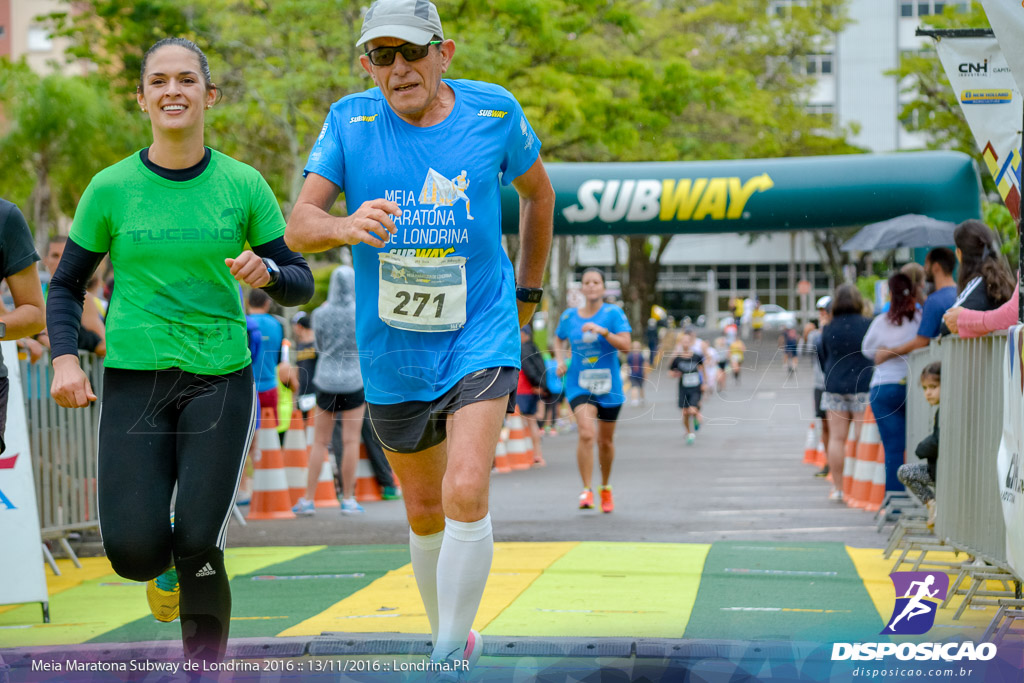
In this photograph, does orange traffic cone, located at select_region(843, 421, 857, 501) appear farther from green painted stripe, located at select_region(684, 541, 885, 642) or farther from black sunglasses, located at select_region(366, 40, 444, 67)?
black sunglasses, located at select_region(366, 40, 444, 67)

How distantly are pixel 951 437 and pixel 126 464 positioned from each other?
14.3 ft

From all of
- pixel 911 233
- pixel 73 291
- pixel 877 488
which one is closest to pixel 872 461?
pixel 877 488

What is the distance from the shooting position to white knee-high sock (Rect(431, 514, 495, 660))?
3.72 metres

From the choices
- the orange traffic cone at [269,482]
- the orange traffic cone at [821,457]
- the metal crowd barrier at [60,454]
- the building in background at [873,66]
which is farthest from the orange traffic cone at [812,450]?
the building in background at [873,66]

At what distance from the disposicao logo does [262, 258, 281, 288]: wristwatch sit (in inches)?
112

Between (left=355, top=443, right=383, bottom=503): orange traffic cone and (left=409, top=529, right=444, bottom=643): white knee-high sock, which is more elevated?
(left=409, top=529, right=444, bottom=643): white knee-high sock

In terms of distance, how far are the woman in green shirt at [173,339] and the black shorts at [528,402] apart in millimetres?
14289

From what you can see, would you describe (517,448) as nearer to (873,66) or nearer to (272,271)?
(272,271)

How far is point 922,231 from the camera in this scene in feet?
31.8

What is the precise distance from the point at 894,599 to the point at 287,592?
10.3 ft

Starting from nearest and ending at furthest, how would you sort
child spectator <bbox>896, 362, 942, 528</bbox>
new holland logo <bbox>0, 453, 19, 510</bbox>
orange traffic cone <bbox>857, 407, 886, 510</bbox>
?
new holland logo <bbox>0, 453, 19, 510</bbox>, child spectator <bbox>896, 362, 942, 528</bbox>, orange traffic cone <bbox>857, 407, 886, 510</bbox>

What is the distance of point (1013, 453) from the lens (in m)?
4.70

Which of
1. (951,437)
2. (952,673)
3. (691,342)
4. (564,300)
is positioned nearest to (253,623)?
(952,673)

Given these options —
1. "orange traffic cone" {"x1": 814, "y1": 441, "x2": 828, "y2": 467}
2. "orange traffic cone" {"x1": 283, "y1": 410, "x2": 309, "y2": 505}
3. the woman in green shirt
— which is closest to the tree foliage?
"orange traffic cone" {"x1": 814, "y1": 441, "x2": 828, "y2": 467}
